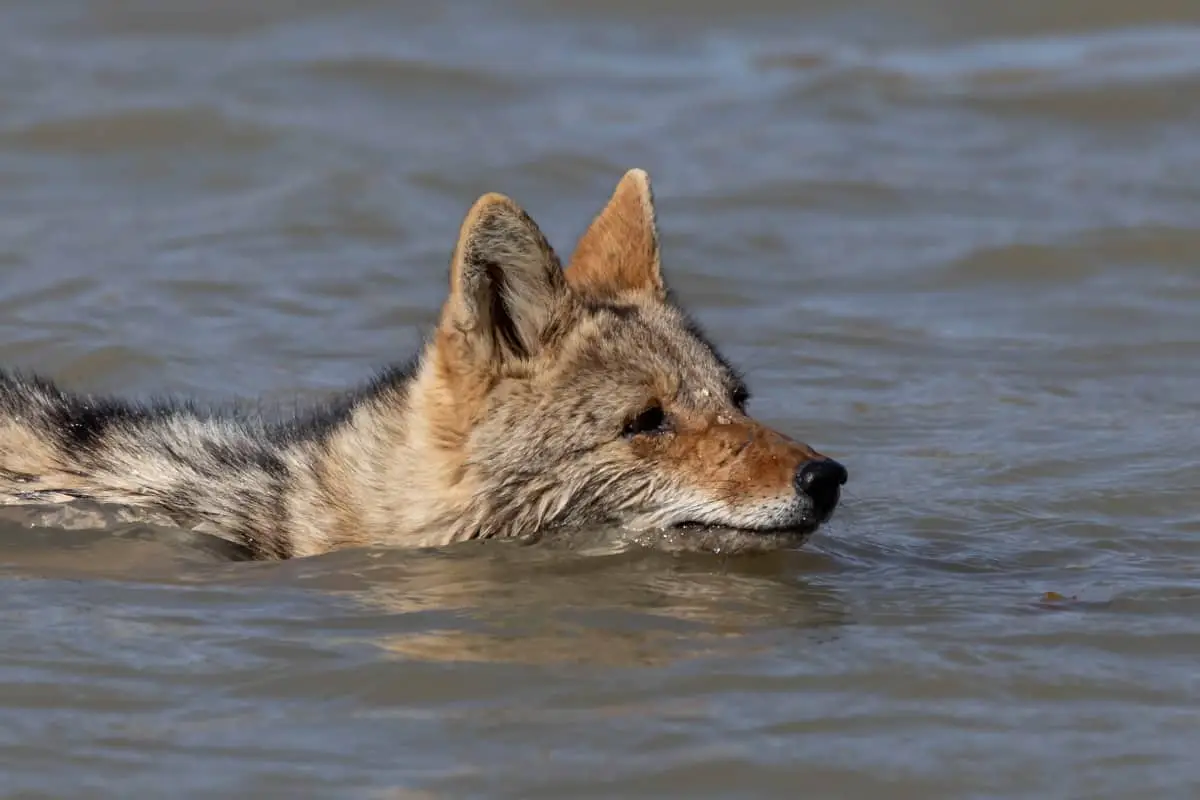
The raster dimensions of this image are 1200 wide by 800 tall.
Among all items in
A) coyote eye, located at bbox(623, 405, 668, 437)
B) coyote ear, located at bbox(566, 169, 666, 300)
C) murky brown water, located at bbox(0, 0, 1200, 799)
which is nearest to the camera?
murky brown water, located at bbox(0, 0, 1200, 799)

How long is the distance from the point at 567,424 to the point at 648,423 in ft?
1.10

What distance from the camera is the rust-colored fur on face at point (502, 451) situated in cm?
826

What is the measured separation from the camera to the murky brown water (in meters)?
7.04

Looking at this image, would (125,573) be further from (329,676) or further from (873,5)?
(873,5)

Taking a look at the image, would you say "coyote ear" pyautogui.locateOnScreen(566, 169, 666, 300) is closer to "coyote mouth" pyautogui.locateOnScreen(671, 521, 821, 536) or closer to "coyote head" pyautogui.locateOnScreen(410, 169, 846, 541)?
"coyote head" pyautogui.locateOnScreen(410, 169, 846, 541)

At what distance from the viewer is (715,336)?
13.5m

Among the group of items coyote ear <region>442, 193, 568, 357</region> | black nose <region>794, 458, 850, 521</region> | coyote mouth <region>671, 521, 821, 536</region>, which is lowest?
coyote mouth <region>671, 521, 821, 536</region>

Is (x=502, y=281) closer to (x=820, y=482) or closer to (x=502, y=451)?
(x=502, y=451)

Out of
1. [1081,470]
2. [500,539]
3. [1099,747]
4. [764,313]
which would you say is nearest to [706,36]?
[764,313]

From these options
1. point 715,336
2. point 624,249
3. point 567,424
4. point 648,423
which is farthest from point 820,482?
point 715,336

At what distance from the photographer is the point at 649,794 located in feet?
21.5

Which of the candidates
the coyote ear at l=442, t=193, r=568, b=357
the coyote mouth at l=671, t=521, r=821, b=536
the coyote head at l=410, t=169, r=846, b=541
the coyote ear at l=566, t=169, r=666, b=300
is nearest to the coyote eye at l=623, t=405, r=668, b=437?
the coyote head at l=410, t=169, r=846, b=541

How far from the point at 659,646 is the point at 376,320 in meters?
6.31

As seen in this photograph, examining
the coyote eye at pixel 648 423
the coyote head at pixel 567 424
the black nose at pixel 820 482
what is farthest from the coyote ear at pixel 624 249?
the black nose at pixel 820 482
